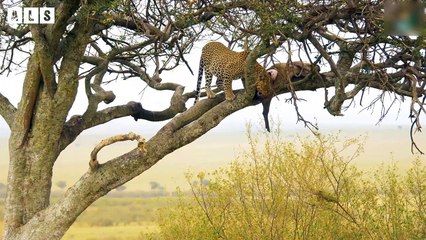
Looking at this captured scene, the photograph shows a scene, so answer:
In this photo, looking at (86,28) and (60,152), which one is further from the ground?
(86,28)

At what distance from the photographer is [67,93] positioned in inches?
269

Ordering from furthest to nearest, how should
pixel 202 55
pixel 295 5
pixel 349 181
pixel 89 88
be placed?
pixel 349 181 < pixel 89 88 < pixel 202 55 < pixel 295 5

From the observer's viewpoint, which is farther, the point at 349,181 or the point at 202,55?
the point at 349,181

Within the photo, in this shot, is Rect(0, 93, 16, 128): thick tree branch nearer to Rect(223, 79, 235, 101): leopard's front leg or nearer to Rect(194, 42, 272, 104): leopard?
Rect(194, 42, 272, 104): leopard

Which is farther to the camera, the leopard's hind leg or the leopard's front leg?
the leopard's hind leg

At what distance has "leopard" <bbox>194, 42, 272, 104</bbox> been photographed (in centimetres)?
654

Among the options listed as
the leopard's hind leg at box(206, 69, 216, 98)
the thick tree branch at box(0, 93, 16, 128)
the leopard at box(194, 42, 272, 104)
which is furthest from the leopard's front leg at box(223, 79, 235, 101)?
the thick tree branch at box(0, 93, 16, 128)

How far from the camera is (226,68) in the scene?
22.2ft

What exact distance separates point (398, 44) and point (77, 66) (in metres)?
3.20

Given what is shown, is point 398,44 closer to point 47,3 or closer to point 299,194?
point 299,194

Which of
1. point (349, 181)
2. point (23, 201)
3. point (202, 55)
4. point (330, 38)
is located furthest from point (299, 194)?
point (23, 201)

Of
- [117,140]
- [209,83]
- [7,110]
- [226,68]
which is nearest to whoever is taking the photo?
[117,140]

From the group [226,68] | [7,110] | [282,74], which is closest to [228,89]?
[226,68]

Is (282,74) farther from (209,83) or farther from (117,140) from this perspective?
(117,140)
